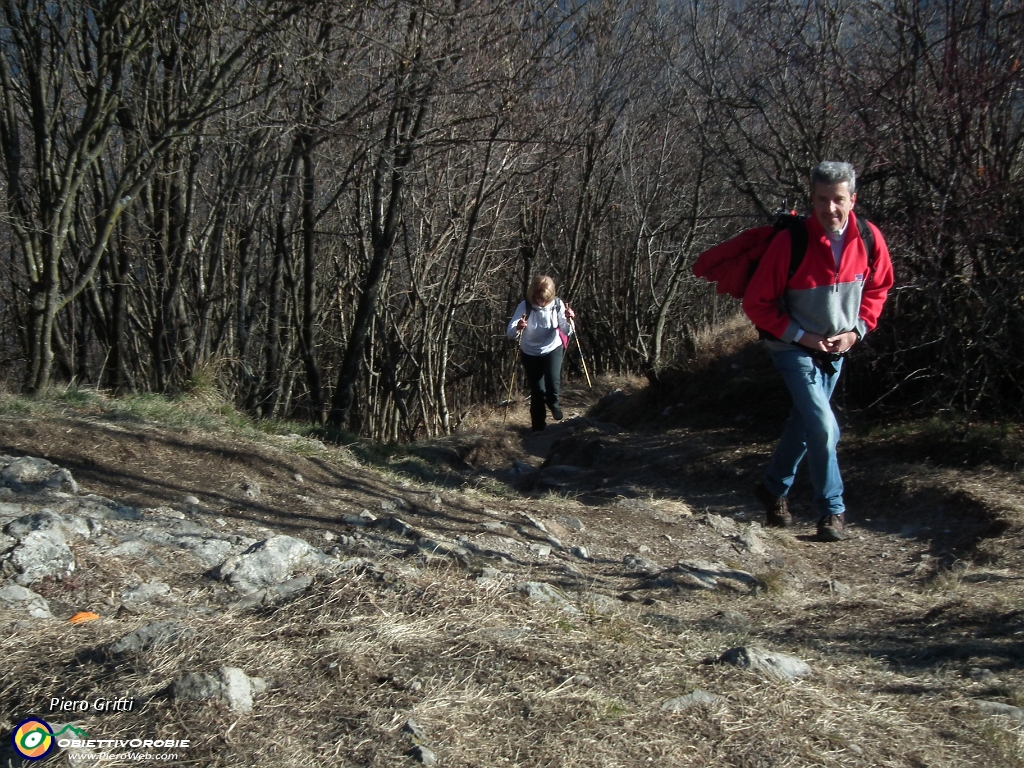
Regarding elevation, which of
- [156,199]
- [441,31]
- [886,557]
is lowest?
[886,557]

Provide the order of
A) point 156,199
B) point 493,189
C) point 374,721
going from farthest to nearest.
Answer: point 493,189 < point 156,199 < point 374,721

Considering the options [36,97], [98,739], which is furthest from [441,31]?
[98,739]

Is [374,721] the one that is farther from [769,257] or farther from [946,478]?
[946,478]

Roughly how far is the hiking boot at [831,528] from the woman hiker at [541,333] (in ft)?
15.5

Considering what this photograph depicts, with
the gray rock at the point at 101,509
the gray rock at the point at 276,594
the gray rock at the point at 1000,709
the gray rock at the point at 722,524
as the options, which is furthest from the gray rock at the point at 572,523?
the gray rock at the point at 1000,709

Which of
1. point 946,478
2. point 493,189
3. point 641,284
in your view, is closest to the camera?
point 946,478

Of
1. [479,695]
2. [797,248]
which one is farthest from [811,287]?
[479,695]

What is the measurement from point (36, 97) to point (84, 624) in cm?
625

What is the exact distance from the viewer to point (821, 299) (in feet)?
15.1

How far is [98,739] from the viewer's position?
2.39m

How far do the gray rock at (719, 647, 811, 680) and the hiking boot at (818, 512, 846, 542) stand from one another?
188 cm

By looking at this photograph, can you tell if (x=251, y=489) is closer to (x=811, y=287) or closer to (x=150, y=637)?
(x=150, y=637)

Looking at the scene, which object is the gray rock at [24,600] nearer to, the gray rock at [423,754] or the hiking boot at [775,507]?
the gray rock at [423,754]

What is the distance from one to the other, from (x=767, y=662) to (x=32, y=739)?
6.99ft
